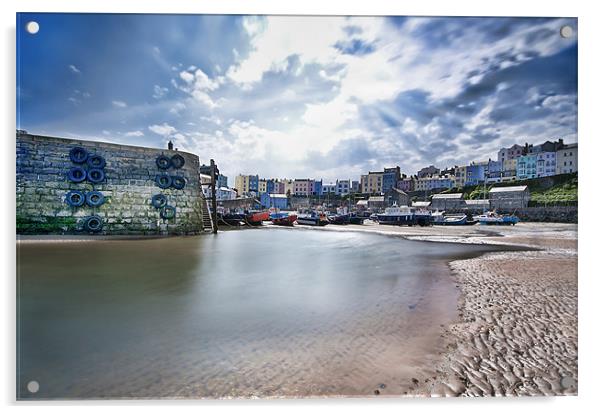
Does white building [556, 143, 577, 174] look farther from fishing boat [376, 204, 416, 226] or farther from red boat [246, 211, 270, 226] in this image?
red boat [246, 211, 270, 226]

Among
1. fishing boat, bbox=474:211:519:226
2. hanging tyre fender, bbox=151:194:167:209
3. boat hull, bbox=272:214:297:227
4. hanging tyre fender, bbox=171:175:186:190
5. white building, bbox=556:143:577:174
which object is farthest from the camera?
boat hull, bbox=272:214:297:227

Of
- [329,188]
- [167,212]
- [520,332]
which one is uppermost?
[329,188]

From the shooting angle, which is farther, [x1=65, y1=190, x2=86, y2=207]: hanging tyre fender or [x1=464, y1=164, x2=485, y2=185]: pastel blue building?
[x1=65, y1=190, x2=86, y2=207]: hanging tyre fender

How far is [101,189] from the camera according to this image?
359 centimetres

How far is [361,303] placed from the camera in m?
2.25

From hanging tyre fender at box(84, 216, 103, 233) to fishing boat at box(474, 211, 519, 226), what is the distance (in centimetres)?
454

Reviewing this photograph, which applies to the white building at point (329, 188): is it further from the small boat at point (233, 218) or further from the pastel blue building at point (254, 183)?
the small boat at point (233, 218)

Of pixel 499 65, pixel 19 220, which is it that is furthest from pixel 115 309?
pixel 499 65

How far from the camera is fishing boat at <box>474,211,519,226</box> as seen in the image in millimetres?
3154

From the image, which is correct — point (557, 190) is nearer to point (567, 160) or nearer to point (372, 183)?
point (567, 160)

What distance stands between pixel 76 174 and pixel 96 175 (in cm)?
23

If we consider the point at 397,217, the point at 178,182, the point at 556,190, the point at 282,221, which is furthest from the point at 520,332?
the point at 282,221

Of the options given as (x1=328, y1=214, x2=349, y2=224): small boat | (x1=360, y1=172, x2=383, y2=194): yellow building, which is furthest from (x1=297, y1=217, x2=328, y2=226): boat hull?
(x1=360, y1=172, x2=383, y2=194): yellow building

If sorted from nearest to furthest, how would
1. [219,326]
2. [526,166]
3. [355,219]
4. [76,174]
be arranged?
[219,326] < [526,166] < [76,174] < [355,219]
